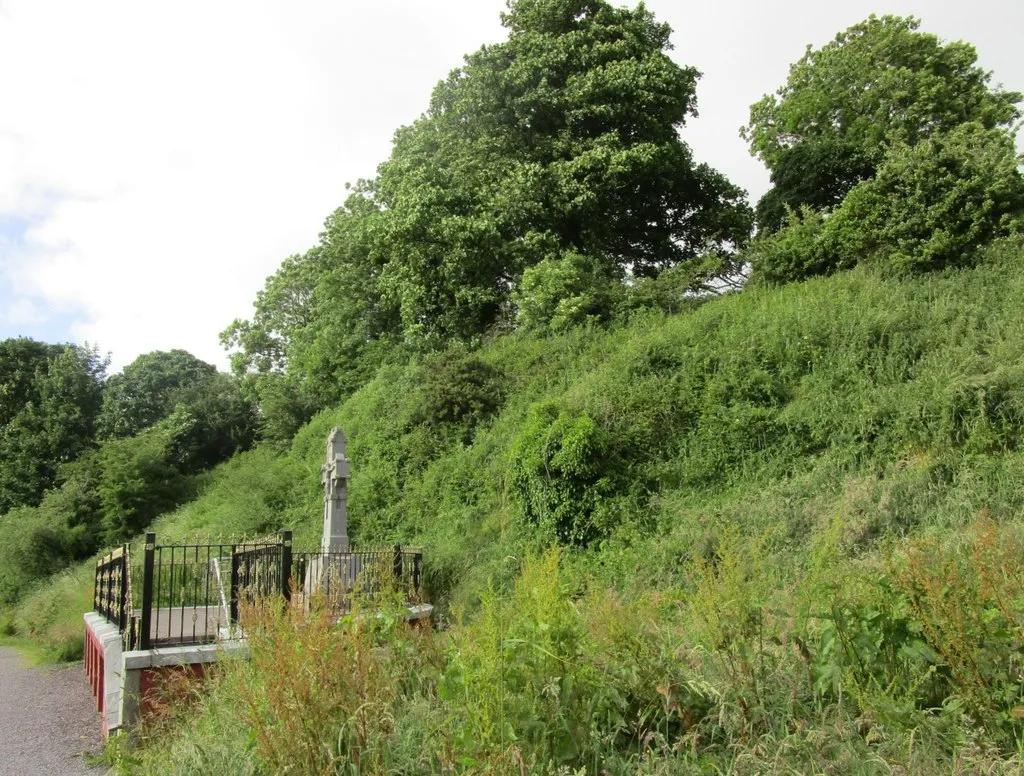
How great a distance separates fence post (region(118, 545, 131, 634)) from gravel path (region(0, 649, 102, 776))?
3.89 feet

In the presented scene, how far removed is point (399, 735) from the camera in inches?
162

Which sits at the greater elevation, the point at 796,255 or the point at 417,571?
the point at 796,255

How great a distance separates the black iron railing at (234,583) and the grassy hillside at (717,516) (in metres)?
1.12

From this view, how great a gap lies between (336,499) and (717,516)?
646cm

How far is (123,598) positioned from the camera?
9.02 metres

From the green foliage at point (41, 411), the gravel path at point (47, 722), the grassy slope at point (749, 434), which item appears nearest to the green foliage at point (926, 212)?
the grassy slope at point (749, 434)

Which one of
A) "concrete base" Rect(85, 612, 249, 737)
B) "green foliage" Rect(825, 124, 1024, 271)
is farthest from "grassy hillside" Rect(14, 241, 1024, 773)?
"concrete base" Rect(85, 612, 249, 737)

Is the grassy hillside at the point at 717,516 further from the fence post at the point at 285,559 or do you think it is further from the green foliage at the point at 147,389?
the green foliage at the point at 147,389

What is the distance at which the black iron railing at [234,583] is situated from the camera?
7293 millimetres

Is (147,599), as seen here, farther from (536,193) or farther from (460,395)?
(536,193)

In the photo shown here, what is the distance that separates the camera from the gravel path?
7.37 m

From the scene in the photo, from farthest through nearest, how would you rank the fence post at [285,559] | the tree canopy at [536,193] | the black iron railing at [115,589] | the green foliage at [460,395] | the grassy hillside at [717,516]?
1. the tree canopy at [536,193]
2. the green foliage at [460,395]
3. the fence post at [285,559]
4. the black iron railing at [115,589]
5. the grassy hillside at [717,516]

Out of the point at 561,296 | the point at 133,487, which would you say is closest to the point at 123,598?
the point at 561,296

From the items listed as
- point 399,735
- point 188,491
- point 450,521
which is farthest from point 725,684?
point 188,491
